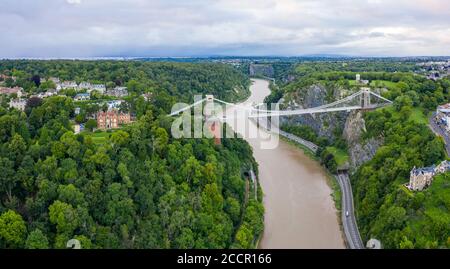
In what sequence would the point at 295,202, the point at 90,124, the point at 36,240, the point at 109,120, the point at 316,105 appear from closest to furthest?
the point at 36,240 → the point at 90,124 → the point at 109,120 → the point at 295,202 → the point at 316,105

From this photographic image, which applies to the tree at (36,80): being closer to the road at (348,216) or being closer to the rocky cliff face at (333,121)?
the rocky cliff face at (333,121)

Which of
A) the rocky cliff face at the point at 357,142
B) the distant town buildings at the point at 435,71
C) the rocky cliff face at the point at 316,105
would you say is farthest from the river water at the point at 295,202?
the distant town buildings at the point at 435,71

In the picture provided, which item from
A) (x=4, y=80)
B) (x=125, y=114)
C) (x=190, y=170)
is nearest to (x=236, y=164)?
(x=190, y=170)

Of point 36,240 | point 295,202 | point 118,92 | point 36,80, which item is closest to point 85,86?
point 118,92

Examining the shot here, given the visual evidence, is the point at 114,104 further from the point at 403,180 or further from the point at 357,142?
the point at 357,142

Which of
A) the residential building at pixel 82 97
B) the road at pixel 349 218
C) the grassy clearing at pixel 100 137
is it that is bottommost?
the road at pixel 349 218
